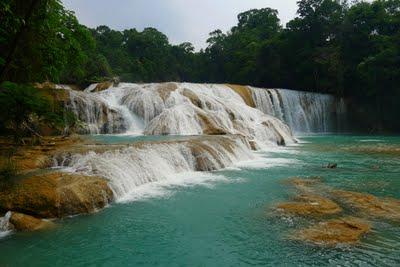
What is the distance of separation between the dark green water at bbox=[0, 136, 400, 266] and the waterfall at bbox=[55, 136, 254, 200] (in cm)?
92

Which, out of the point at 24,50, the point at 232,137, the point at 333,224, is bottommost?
the point at 333,224

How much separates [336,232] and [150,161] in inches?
240

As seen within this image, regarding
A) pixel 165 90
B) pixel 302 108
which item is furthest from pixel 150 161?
pixel 302 108

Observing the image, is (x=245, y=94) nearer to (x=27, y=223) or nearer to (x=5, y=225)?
(x=27, y=223)

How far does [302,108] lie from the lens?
3108 centimetres

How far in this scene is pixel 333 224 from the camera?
279 inches

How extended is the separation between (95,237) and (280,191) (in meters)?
4.81

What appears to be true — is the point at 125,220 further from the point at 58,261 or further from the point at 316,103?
the point at 316,103

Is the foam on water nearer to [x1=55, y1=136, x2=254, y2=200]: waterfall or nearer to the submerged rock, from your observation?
[x1=55, y1=136, x2=254, y2=200]: waterfall

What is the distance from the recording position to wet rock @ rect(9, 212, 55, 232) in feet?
22.9

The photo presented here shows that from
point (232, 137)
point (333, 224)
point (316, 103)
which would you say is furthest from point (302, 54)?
point (333, 224)

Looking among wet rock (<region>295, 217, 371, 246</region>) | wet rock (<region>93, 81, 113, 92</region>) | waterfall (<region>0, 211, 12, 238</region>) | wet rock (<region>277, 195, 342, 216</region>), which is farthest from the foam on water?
wet rock (<region>93, 81, 113, 92</region>)

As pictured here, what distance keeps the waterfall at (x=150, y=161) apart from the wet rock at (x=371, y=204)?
15.3 ft

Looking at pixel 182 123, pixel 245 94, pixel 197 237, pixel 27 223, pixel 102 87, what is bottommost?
pixel 197 237
